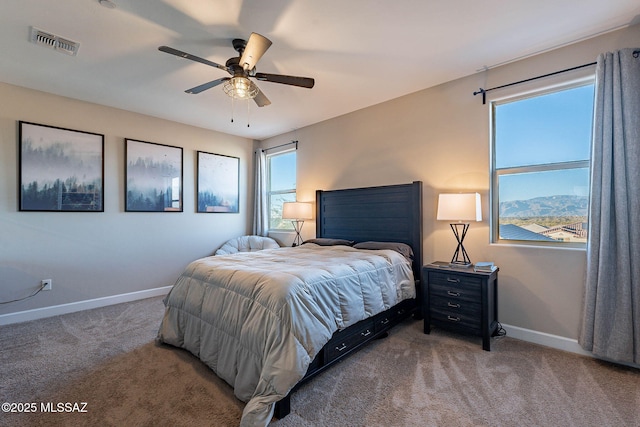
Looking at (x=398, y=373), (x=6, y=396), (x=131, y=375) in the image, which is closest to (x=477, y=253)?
(x=398, y=373)

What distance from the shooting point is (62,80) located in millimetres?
3121

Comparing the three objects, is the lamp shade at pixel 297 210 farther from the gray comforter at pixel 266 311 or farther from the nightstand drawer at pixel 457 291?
the nightstand drawer at pixel 457 291

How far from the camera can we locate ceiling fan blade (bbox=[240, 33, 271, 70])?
1935 mm

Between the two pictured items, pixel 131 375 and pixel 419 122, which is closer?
pixel 131 375

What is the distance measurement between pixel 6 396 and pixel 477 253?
3964mm

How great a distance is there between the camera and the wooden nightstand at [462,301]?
98.1 inches

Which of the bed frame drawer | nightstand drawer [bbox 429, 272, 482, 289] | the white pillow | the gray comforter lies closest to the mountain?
nightstand drawer [bbox 429, 272, 482, 289]

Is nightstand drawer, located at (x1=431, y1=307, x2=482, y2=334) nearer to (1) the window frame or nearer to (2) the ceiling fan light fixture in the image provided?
(2) the ceiling fan light fixture

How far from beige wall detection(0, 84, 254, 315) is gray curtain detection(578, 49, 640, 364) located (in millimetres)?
4850

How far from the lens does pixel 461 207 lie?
273 centimetres

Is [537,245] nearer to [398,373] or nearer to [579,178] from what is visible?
[579,178]

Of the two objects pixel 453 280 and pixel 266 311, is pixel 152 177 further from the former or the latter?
pixel 453 280

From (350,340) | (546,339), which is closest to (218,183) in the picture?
(350,340)

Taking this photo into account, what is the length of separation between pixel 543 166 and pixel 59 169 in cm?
538
